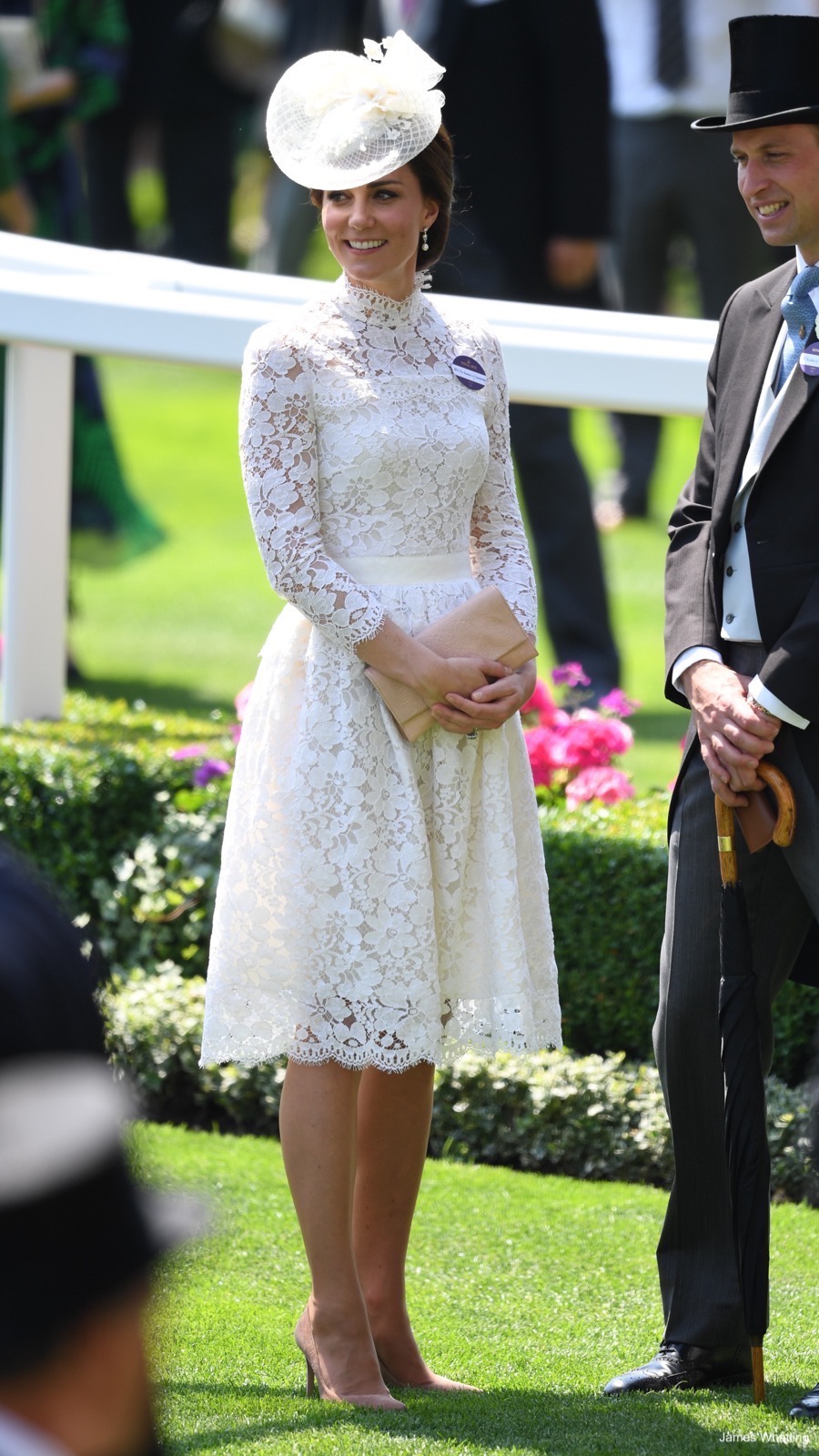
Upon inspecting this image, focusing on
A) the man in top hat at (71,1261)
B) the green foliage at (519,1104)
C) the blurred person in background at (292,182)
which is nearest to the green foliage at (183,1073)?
the green foliage at (519,1104)

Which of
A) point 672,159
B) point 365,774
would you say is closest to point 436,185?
point 365,774

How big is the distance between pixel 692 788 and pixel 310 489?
786 millimetres

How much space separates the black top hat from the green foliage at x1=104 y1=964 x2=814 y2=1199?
2.37m

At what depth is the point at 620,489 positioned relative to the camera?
12.0m

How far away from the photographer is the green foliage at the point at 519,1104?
4.58 meters

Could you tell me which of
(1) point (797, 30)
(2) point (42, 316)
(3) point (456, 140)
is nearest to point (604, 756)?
(2) point (42, 316)

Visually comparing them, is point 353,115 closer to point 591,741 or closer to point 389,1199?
point 389,1199

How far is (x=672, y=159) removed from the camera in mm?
8312

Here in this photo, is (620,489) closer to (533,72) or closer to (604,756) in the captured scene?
(533,72)

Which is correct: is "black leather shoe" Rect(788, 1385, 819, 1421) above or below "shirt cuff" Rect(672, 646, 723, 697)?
below

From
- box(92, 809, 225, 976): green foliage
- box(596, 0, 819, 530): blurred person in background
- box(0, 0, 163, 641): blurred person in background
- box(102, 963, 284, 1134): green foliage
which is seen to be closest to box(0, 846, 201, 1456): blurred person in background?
box(102, 963, 284, 1134): green foliage

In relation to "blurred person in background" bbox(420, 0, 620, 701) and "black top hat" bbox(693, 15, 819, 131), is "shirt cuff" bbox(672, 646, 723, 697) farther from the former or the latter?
"blurred person in background" bbox(420, 0, 620, 701)

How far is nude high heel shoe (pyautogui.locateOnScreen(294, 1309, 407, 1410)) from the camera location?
2.98m

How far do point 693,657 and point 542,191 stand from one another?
5448 millimetres
